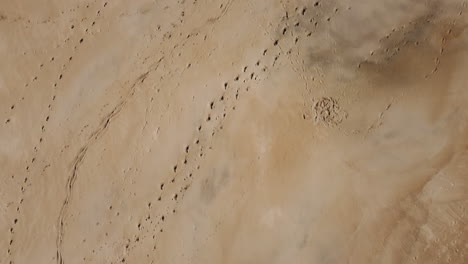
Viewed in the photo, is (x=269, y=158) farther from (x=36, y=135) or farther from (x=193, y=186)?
(x=36, y=135)

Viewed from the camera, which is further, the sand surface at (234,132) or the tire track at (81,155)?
the tire track at (81,155)

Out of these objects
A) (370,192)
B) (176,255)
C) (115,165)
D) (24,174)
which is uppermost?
(24,174)

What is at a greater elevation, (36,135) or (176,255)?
(36,135)

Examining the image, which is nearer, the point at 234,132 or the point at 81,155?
the point at 234,132

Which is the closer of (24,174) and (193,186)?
(193,186)

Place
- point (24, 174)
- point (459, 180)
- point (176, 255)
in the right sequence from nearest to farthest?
point (459, 180)
point (176, 255)
point (24, 174)

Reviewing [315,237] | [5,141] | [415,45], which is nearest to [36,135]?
[5,141]

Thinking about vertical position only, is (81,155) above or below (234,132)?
above

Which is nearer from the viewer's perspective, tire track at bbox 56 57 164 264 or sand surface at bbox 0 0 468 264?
sand surface at bbox 0 0 468 264
